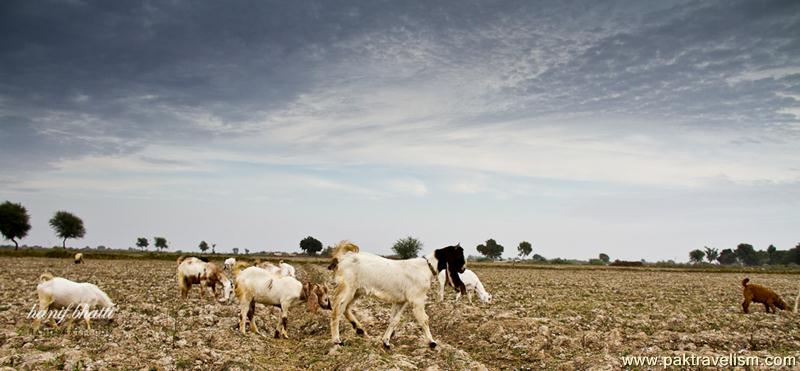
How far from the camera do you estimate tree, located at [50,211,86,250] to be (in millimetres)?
114375

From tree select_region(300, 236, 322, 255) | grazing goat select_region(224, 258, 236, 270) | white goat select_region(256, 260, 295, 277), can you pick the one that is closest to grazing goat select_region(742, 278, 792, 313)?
white goat select_region(256, 260, 295, 277)

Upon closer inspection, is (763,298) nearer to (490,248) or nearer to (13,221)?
(13,221)

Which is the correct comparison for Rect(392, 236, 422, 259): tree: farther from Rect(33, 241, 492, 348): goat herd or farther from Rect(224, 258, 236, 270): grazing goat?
Answer: Rect(33, 241, 492, 348): goat herd

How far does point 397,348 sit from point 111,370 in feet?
19.1

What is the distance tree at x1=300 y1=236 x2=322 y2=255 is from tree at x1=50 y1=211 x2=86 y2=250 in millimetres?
71209

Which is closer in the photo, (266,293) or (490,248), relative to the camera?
(266,293)

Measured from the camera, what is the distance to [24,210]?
10162 cm

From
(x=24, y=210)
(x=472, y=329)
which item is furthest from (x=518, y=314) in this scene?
Answer: (x=24, y=210)

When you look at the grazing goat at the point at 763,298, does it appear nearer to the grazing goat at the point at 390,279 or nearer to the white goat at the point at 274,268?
the grazing goat at the point at 390,279

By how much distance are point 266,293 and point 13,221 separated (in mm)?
116497

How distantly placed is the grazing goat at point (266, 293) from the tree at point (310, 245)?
160083 mm

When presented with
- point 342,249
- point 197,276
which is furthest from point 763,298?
point 197,276

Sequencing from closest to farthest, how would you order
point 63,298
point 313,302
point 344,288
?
point 344,288
point 63,298
point 313,302

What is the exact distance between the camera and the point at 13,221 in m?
98.6
